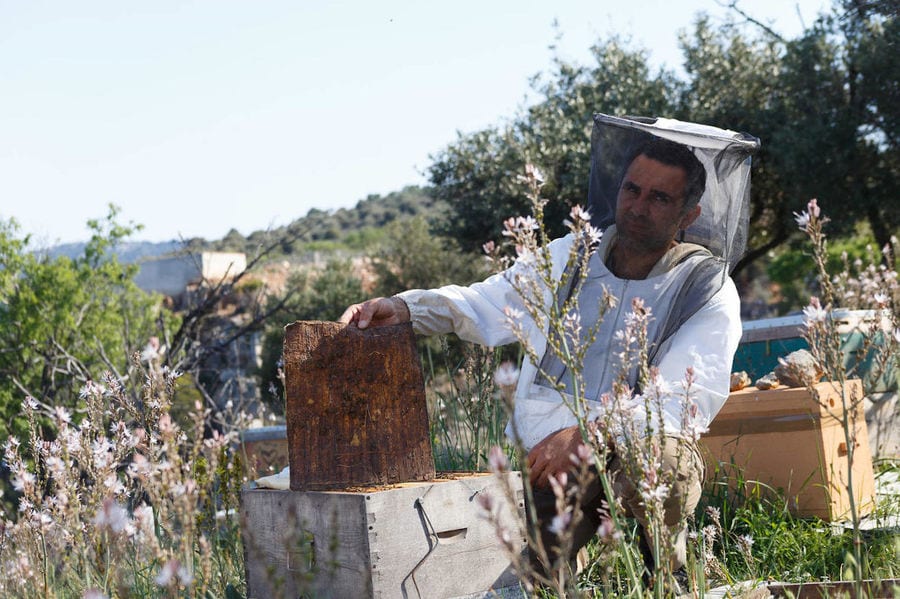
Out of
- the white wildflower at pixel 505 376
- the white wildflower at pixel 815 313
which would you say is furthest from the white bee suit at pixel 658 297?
the white wildflower at pixel 505 376

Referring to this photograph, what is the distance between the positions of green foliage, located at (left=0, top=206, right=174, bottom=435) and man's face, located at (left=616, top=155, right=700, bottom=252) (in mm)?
7525

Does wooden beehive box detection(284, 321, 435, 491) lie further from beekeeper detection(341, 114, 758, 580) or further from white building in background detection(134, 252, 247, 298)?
white building in background detection(134, 252, 247, 298)

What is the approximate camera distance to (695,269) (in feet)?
10.5

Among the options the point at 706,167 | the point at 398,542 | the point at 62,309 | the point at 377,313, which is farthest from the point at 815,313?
the point at 62,309

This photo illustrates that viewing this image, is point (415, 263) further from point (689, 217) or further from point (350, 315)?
point (350, 315)

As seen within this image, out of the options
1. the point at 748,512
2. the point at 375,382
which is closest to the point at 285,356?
the point at 375,382

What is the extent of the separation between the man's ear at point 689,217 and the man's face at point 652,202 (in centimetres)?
4

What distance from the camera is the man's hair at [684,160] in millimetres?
3195

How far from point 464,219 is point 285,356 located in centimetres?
1458

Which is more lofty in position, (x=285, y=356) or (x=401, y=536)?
(x=285, y=356)

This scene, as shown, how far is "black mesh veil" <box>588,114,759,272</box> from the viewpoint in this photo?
313cm

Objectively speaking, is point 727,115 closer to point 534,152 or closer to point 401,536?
point 534,152

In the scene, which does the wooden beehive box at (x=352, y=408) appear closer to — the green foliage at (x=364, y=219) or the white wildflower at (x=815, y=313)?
the white wildflower at (x=815, y=313)

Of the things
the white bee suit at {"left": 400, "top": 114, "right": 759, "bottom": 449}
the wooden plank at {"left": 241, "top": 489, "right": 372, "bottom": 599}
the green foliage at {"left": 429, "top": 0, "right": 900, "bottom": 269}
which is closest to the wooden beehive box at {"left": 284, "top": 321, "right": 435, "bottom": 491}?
the wooden plank at {"left": 241, "top": 489, "right": 372, "bottom": 599}
